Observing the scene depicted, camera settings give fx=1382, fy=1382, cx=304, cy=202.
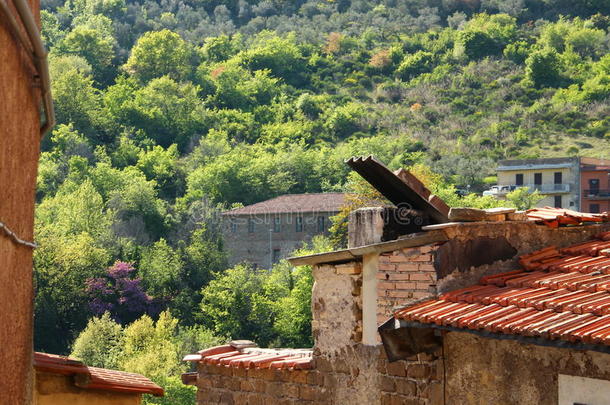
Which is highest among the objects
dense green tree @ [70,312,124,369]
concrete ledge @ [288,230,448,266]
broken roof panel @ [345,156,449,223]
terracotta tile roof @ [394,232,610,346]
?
broken roof panel @ [345,156,449,223]

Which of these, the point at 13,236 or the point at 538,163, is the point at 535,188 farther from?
the point at 13,236

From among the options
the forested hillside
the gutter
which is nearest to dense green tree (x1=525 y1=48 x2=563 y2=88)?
the forested hillside

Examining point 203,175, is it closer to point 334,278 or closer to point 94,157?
point 94,157

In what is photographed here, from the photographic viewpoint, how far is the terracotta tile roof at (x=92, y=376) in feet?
27.6

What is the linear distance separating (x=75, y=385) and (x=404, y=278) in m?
2.39

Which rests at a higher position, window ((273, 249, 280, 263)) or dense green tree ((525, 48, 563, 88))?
dense green tree ((525, 48, 563, 88))

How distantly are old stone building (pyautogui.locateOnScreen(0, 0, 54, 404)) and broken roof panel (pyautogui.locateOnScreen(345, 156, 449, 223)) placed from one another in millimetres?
3765

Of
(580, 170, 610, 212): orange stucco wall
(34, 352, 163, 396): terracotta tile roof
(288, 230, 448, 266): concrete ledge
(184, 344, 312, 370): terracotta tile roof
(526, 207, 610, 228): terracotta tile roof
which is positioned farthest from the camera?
(580, 170, 610, 212): orange stucco wall

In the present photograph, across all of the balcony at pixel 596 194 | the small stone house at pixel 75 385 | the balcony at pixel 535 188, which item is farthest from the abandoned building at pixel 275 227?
the small stone house at pixel 75 385

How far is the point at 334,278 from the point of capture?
10.4 m

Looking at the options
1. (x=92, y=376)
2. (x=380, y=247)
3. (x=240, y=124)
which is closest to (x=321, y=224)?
(x=240, y=124)

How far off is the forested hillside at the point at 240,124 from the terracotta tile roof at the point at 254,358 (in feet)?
112

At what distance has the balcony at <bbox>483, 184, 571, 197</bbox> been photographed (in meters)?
82.5

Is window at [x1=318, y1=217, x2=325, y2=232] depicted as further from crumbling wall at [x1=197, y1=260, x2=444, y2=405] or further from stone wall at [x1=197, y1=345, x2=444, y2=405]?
crumbling wall at [x1=197, y1=260, x2=444, y2=405]
